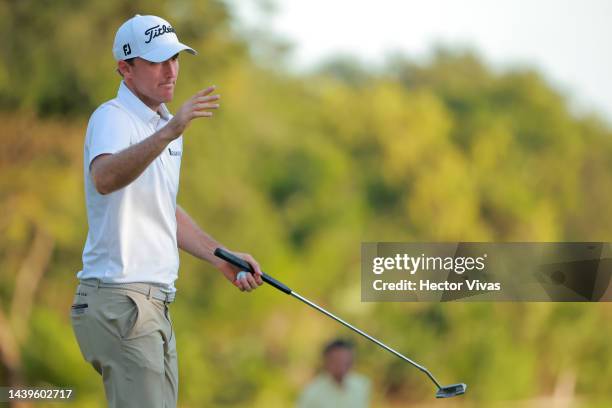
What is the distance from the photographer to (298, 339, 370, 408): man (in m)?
7.69

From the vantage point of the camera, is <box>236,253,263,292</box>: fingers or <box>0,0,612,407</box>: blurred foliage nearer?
<box>236,253,263,292</box>: fingers

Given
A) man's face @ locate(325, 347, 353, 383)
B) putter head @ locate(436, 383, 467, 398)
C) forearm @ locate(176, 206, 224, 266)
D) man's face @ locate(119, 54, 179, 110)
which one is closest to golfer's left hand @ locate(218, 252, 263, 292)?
forearm @ locate(176, 206, 224, 266)

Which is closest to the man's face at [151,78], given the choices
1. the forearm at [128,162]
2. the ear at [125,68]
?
the ear at [125,68]

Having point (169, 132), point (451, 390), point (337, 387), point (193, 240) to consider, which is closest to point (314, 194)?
point (337, 387)

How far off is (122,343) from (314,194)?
1534cm

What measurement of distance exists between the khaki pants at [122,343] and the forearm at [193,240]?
44 cm

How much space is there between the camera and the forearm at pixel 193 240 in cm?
370

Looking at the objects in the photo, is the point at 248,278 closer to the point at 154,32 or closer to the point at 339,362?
the point at 154,32

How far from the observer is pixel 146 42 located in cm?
337

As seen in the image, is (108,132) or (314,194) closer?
(108,132)

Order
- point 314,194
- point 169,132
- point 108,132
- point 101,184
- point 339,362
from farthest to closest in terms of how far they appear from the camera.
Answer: point 314,194 → point 339,362 → point 108,132 → point 101,184 → point 169,132

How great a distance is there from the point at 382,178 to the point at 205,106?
1714cm

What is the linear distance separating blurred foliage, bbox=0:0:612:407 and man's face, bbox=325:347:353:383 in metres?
5.18

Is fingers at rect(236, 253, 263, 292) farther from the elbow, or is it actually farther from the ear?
the ear
